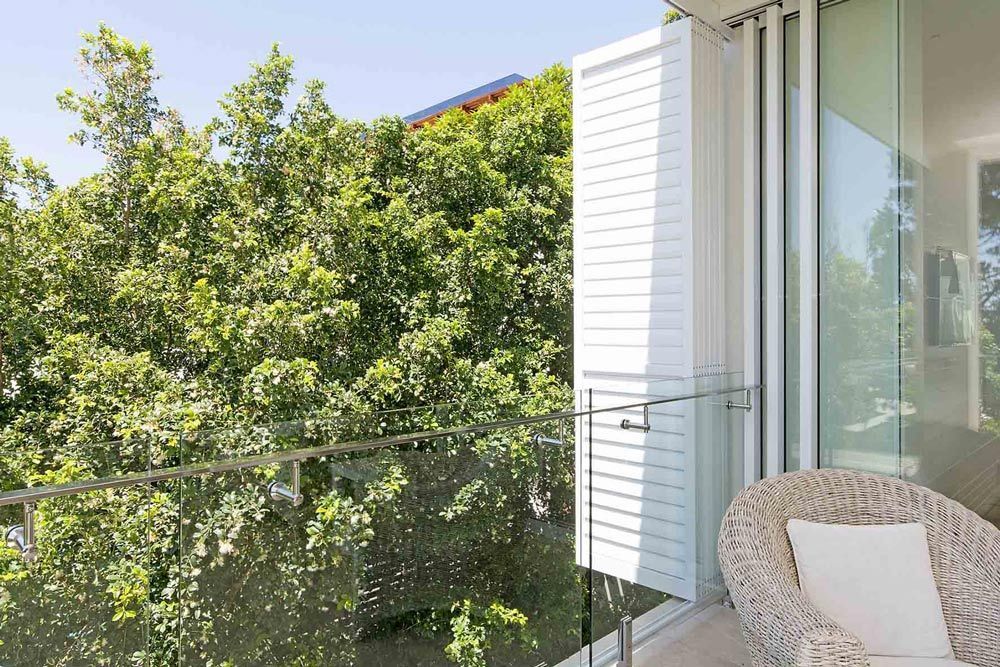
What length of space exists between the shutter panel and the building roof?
6516 millimetres

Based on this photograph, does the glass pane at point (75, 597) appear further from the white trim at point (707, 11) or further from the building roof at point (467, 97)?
the building roof at point (467, 97)

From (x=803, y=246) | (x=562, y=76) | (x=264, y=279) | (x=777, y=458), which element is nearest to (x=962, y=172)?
(x=803, y=246)

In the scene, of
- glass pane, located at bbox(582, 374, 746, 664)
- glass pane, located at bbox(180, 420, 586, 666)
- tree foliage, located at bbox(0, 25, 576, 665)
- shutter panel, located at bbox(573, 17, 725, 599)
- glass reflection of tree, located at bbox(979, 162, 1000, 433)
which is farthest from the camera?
tree foliage, located at bbox(0, 25, 576, 665)

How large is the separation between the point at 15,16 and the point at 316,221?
4264 mm

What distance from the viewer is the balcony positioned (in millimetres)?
1486

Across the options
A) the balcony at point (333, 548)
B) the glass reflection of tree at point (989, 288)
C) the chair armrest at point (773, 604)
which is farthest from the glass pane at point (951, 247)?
the balcony at point (333, 548)

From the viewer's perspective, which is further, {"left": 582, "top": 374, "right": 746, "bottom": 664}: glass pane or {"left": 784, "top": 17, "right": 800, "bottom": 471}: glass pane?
{"left": 784, "top": 17, "right": 800, "bottom": 471}: glass pane

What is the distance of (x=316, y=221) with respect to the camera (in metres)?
7.61

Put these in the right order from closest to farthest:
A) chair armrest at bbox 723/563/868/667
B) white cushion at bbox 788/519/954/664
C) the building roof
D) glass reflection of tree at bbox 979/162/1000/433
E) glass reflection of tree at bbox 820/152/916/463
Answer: chair armrest at bbox 723/563/868/667 < white cushion at bbox 788/519/954/664 < glass reflection of tree at bbox 979/162/1000/433 < glass reflection of tree at bbox 820/152/916/463 < the building roof

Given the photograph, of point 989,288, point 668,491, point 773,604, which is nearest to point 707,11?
point 989,288

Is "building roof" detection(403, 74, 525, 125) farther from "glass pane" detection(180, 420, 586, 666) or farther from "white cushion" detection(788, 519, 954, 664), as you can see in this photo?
"white cushion" detection(788, 519, 954, 664)

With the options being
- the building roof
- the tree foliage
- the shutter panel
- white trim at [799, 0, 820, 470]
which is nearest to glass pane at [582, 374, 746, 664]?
the shutter panel

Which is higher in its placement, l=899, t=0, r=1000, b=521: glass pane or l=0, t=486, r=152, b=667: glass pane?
l=899, t=0, r=1000, b=521: glass pane

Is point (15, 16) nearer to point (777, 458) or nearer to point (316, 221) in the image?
point (316, 221)
